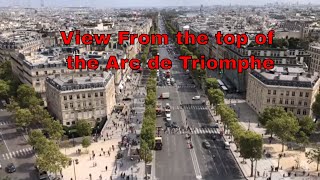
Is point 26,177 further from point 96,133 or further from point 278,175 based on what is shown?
point 278,175

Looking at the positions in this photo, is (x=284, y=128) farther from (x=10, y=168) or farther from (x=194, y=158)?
(x=10, y=168)

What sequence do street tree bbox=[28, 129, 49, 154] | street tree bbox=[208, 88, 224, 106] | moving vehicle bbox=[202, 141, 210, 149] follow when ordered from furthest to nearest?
street tree bbox=[208, 88, 224, 106] → moving vehicle bbox=[202, 141, 210, 149] → street tree bbox=[28, 129, 49, 154]

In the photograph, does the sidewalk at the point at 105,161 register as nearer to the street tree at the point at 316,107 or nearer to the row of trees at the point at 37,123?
the row of trees at the point at 37,123

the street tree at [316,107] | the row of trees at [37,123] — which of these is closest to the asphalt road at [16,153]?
the row of trees at [37,123]

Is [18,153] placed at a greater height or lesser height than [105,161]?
greater

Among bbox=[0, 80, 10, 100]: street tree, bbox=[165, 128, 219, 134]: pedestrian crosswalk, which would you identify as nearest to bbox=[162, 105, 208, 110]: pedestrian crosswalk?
bbox=[165, 128, 219, 134]: pedestrian crosswalk

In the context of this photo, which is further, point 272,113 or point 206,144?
point 272,113

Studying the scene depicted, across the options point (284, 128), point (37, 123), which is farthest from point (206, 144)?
point (37, 123)

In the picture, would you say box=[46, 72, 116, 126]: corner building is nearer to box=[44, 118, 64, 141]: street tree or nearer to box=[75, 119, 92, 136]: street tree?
box=[75, 119, 92, 136]: street tree
